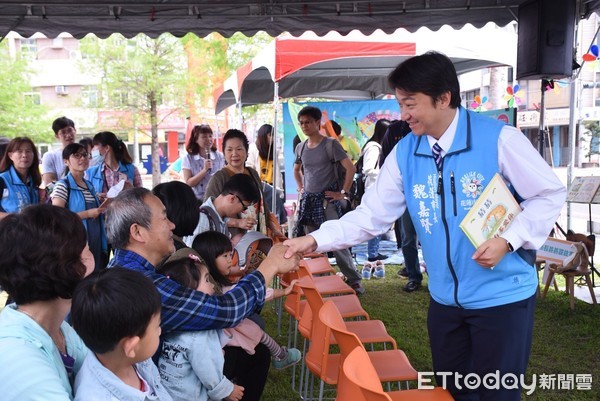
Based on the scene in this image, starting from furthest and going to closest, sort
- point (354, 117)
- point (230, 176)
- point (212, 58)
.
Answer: point (212, 58) < point (354, 117) < point (230, 176)

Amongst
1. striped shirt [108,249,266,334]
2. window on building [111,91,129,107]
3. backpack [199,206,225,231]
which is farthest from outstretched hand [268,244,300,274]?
window on building [111,91,129,107]

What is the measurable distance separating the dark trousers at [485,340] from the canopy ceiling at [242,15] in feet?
12.0

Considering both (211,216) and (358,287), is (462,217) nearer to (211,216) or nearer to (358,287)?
(211,216)

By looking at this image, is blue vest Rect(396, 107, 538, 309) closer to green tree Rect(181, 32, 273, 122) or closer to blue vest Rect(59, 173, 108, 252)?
blue vest Rect(59, 173, 108, 252)

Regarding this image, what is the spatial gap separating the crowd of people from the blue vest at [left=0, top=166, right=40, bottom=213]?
2317 mm

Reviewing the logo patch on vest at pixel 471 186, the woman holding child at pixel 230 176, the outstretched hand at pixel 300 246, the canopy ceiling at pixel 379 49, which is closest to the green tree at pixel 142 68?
the canopy ceiling at pixel 379 49

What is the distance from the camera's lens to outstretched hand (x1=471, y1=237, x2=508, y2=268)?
171cm

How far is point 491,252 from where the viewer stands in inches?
67.1

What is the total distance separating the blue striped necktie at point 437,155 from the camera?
188 centimetres

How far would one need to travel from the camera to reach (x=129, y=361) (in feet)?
4.48

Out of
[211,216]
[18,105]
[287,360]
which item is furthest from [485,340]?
[18,105]

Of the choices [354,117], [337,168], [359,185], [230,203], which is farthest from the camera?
[354,117]

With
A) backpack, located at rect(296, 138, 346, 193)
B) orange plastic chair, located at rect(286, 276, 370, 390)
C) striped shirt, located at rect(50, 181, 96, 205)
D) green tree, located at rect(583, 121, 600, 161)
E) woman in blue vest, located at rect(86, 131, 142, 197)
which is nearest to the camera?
orange plastic chair, located at rect(286, 276, 370, 390)

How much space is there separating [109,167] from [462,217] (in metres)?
3.95
